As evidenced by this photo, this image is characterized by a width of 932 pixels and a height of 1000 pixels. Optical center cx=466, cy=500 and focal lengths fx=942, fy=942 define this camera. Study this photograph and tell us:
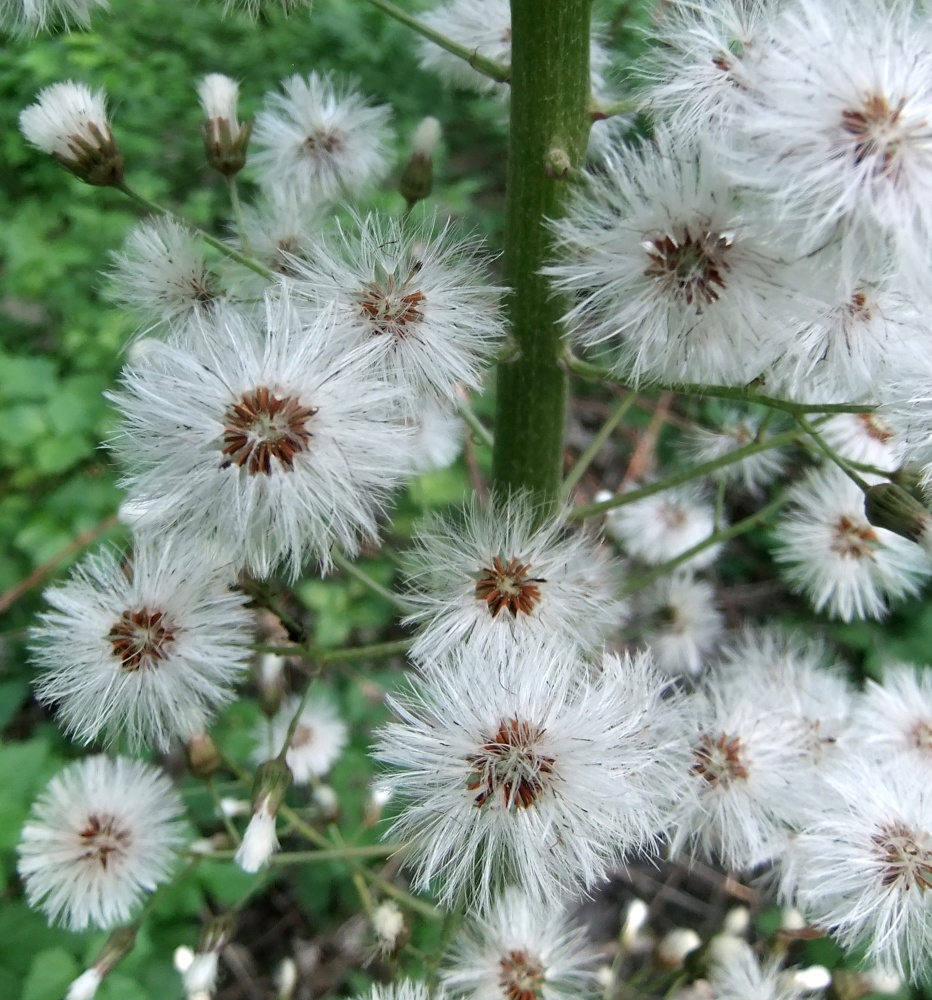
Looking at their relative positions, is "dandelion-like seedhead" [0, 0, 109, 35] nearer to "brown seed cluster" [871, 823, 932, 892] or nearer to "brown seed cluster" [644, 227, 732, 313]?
"brown seed cluster" [644, 227, 732, 313]

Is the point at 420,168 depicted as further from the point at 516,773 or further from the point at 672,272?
the point at 516,773

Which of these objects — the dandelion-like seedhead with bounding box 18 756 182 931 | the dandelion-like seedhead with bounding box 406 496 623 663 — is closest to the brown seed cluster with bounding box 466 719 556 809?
the dandelion-like seedhead with bounding box 406 496 623 663

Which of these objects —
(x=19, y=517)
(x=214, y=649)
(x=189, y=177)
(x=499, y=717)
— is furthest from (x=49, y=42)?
(x=499, y=717)

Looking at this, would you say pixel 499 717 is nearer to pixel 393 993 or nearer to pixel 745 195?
pixel 393 993

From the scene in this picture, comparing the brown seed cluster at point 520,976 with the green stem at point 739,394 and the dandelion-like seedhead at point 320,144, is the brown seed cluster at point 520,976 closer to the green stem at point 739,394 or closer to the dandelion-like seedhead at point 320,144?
the green stem at point 739,394

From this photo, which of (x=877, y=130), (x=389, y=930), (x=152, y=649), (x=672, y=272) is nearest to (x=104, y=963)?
(x=389, y=930)

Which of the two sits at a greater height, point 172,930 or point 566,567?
point 566,567

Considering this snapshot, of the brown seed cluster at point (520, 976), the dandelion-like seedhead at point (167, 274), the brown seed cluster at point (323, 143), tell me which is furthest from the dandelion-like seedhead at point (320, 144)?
the brown seed cluster at point (520, 976)
